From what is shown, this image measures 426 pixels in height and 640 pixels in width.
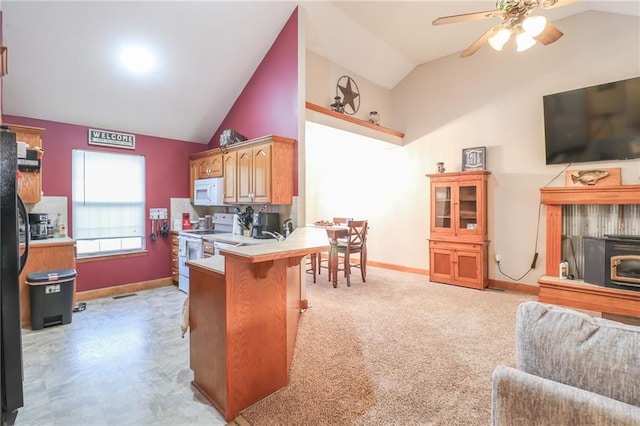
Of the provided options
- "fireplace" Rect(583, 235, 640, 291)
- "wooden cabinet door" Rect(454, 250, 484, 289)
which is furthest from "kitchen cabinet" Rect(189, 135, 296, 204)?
"fireplace" Rect(583, 235, 640, 291)

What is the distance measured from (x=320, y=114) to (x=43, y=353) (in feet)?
12.8

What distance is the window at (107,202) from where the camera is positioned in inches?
166

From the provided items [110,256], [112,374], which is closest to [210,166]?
[110,256]

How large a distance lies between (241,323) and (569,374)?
1.56 metres

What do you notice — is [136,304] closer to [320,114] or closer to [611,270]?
[320,114]

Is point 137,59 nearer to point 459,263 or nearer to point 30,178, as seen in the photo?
point 30,178

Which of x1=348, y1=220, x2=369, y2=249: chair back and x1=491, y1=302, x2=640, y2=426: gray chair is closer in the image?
x1=491, y1=302, x2=640, y2=426: gray chair

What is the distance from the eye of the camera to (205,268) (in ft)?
6.41

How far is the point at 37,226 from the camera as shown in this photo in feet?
12.1

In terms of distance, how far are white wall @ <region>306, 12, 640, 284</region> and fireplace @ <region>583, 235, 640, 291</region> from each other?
2.31ft

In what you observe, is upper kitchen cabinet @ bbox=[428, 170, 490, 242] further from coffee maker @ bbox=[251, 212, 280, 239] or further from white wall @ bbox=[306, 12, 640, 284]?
coffee maker @ bbox=[251, 212, 280, 239]

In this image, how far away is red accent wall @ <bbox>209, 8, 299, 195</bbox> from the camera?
383 cm

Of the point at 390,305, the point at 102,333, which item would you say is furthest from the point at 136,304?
the point at 390,305

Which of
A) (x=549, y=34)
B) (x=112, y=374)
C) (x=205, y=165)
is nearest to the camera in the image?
(x=112, y=374)
